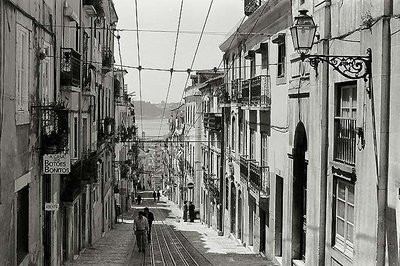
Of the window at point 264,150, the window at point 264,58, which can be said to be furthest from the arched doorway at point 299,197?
the window at point 264,58

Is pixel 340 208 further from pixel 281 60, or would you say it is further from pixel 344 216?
pixel 281 60

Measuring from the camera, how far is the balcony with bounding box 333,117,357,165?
34.7 feet

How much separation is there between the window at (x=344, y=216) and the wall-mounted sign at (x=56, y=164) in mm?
5774

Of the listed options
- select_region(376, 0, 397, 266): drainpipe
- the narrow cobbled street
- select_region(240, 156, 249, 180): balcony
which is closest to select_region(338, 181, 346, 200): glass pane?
select_region(376, 0, 397, 266): drainpipe

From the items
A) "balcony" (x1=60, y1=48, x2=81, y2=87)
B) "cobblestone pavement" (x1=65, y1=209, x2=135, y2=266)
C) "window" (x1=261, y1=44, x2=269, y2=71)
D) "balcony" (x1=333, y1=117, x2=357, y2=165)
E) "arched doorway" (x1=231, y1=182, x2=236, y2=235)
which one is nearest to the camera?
"balcony" (x1=333, y1=117, x2=357, y2=165)

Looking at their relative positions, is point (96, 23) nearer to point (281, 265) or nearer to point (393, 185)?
point (281, 265)

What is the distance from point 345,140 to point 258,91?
9340mm

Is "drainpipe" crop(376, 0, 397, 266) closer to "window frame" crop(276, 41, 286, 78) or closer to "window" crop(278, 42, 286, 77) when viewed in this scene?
"window frame" crop(276, 41, 286, 78)

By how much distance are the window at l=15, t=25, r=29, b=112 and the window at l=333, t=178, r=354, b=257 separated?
21.1ft

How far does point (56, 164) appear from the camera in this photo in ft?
41.9

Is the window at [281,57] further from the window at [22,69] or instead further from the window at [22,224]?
the window at [22,224]

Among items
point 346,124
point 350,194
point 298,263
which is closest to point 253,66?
point 298,263

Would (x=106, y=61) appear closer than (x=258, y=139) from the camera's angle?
No

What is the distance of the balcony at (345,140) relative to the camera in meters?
10.6
